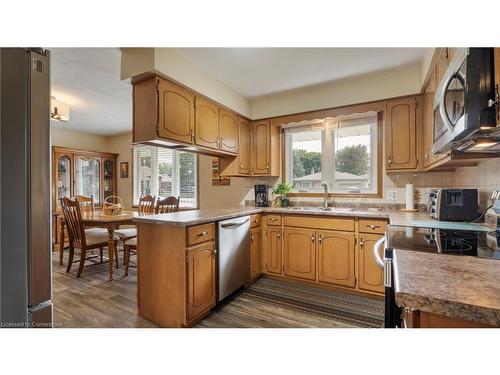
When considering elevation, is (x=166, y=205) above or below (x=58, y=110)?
below

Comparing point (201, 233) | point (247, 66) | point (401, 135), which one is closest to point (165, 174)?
point (247, 66)

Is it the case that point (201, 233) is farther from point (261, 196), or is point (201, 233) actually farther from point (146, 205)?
point (146, 205)

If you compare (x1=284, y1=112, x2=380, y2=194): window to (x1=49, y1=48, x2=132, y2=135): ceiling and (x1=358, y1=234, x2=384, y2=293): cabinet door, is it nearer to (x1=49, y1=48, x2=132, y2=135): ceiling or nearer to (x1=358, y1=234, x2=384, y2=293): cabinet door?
(x1=358, y1=234, x2=384, y2=293): cabinet door

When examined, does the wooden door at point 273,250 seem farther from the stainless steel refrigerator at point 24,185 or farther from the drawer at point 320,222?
the stainless steel refrigerator at point 24,185

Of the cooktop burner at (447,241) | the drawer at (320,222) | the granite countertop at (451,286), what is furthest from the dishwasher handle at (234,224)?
the granite countertop at (451,286)

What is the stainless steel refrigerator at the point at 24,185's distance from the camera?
73 centimetres

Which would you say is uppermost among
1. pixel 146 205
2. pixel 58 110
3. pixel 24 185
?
pixel 58 110

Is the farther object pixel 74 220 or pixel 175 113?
pixel 74 220

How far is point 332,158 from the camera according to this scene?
3160mm

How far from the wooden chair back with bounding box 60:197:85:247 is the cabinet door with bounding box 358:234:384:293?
3178 millimetres

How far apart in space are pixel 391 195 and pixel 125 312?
9.60ft

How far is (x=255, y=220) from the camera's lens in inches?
108
